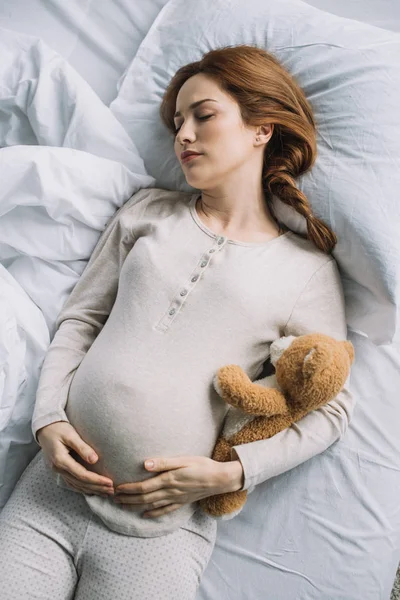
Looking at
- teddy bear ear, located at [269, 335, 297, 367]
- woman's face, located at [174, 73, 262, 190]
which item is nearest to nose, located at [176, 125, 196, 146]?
woman's face, located at [174, 73, 262, 190]

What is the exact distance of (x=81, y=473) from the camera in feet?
3.10

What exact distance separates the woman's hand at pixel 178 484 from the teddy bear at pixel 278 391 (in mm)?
47

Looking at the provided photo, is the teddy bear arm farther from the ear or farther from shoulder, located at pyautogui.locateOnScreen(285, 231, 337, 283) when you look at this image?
the ear

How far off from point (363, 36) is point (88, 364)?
2.56 ft

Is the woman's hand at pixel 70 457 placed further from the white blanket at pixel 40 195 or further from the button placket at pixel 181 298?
the button placket at pixel 181 298

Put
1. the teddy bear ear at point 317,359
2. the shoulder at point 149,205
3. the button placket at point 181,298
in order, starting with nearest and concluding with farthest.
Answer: the teddy bear ear at point 317,359 < the button placket at point 181,298 < the shoulder at point 149,205

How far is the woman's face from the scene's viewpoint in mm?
1045

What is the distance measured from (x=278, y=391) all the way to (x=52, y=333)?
449 millimetres

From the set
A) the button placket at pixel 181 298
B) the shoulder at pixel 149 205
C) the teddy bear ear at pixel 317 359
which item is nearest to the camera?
the teddy bear ear at pixel 317 359

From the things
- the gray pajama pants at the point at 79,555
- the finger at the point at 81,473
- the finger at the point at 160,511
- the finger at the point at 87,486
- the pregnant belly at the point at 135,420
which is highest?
the pregnant belly at the point at 135,420

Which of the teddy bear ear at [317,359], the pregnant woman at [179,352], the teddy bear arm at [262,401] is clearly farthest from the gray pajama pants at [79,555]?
the teddy bear ear at [317,359]

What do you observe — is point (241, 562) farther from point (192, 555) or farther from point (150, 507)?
point (150, 507)

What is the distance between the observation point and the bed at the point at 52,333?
1.07 m

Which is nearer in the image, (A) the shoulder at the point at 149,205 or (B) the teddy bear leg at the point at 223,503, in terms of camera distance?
(B) the teddy bear leg at the point at 223,503
